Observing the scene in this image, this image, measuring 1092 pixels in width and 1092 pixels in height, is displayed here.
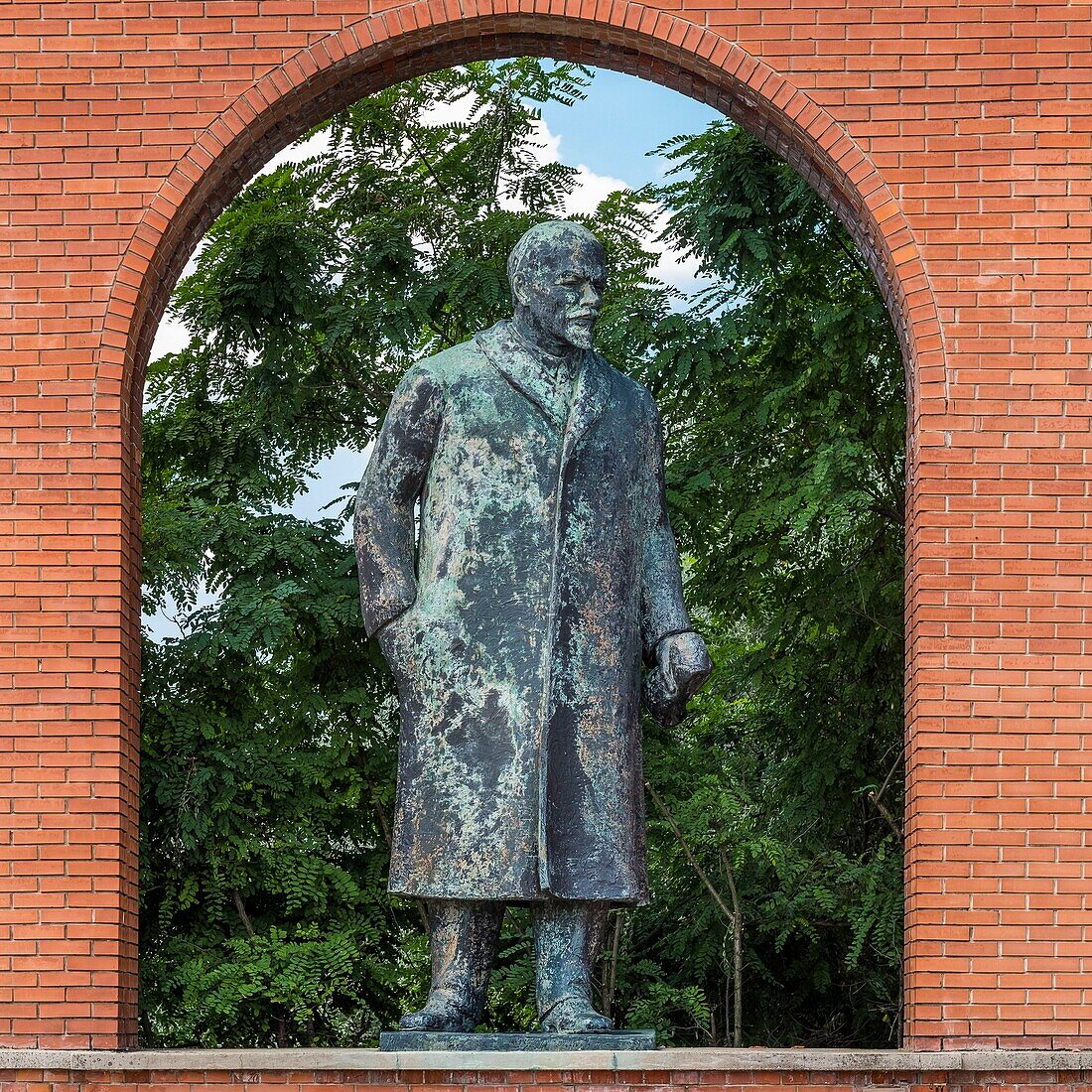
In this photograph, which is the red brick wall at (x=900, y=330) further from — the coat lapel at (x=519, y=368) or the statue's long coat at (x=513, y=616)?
the coat lapel at (x=519, y=368)

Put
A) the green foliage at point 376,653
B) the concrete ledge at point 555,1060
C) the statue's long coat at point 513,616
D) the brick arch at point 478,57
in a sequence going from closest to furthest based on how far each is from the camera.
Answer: the concrete ledge at point 555,1060, the statue's long coat at point 513,616, the brick arch at point 478,57, the green foliage at point 376,653

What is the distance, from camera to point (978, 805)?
288 inches

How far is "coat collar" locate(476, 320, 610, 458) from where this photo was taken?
717 cm

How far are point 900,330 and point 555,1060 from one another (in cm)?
298

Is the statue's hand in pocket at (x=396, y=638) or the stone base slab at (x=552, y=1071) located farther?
the statue's hand in pocket at (x=396, y=638)

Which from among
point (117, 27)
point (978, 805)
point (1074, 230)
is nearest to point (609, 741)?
point (978, 805)

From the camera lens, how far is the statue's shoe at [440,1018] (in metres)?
6.93

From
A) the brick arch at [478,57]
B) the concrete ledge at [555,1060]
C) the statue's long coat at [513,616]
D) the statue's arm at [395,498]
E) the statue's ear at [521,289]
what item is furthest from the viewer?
the brick arch at [478,57]

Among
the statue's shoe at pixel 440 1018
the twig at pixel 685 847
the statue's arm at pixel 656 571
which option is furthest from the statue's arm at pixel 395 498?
the twig at pixel 685 847

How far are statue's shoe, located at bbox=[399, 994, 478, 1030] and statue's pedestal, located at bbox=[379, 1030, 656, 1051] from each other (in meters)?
0.03

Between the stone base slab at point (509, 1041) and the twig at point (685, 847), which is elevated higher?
the twig at point (685, 847)

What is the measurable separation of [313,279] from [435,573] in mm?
3875

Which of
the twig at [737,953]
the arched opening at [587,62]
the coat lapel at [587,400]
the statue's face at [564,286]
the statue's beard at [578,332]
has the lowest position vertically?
the twig at [737,953]

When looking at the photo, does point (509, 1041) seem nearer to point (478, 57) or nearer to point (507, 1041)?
point (507, 1041)
